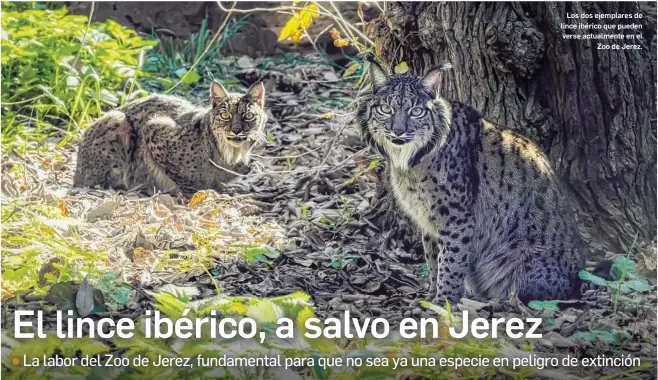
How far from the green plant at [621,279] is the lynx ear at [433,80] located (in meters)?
1.45

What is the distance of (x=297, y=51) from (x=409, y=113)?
4.37 meters

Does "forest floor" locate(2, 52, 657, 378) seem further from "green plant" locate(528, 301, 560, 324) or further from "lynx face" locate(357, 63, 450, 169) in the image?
"lynx face" locate(357, 63, 450, 169)

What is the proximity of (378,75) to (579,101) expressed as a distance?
1508 millimetres

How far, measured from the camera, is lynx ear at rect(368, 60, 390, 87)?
6.52 m

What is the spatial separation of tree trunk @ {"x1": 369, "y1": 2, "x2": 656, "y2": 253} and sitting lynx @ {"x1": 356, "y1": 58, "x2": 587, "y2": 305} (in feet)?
1.28

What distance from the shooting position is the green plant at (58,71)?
9570 mm

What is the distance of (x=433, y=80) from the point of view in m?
6.48

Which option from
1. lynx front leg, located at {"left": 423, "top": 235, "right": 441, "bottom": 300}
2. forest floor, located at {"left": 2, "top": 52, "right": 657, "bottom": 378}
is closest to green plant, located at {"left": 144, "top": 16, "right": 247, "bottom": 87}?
forest floor, located at {"left": 2, "top": 52, "right": 657, "bottom": 378}

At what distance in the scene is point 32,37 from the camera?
9.78 meters

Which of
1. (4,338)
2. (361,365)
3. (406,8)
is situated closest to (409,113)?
(406,8)

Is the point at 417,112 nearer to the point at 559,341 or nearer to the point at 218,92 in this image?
the point at 559,341

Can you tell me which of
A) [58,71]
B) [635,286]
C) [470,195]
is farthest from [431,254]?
[58,71]

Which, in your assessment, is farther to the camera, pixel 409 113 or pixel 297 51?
pixel 297 51

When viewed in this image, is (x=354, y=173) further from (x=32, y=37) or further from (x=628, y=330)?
(x=32, y=37)
